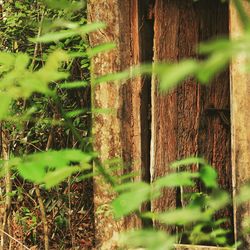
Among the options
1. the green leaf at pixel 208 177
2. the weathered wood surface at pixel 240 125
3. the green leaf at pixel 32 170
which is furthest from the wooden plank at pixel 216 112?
the green leaf at pixel 32 170

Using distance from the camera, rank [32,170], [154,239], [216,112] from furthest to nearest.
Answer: [216,112]
[32,170]
[154,239]

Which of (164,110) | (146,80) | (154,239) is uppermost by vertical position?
(146,80)

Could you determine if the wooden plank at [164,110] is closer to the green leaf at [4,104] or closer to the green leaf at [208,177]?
the green leaf at [208,177]

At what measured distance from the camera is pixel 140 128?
4879 millimetres

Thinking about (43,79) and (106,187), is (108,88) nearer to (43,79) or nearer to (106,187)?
(106,187)

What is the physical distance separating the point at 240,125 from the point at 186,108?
0.56 m

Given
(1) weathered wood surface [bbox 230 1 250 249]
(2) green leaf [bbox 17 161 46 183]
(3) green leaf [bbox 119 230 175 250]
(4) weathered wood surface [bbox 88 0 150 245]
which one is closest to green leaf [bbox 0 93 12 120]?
(2) green leaf [bbox 17 161 46 183]

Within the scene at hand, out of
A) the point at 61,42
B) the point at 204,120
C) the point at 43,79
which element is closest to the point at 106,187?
the point at 204,120

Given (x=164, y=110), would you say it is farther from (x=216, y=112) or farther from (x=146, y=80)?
(x=216, y=112)

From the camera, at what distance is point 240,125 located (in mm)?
4438

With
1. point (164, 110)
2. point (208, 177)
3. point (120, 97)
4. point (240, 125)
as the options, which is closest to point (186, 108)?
point (164, 110)

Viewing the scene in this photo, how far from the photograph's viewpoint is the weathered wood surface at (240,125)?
4406mm

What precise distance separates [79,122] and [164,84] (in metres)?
5.13

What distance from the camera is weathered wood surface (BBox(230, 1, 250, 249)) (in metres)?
4.41
